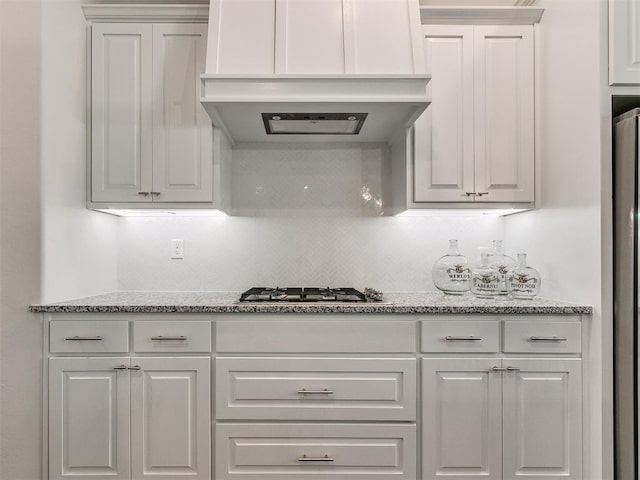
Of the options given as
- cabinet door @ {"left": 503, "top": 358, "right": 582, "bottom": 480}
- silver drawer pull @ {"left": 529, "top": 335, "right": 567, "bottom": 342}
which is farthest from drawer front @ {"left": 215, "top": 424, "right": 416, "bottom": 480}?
silver drawer pull @ {"left": 529, "top": 335, "right": 567, "bottom": 342}

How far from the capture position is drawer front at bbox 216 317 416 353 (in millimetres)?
1893

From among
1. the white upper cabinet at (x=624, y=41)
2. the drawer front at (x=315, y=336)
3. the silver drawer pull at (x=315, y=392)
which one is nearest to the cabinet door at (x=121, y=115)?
the drawer front at (x=315, y=336)

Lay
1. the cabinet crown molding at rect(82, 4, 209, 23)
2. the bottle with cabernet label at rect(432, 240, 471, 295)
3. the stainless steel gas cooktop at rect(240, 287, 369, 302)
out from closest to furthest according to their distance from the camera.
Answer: the stainless steel gas cooktop at rect(240, 287, 369, 302), the cabinet crown molding at rect(82, 4, 209, 23), the bottle with cabernet label at rect(432, 240, 471, 295)

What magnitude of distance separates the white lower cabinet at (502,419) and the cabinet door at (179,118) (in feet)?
4.79

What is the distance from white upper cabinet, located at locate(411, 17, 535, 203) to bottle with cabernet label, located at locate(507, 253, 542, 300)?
0.36 m

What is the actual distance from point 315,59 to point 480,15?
0.94m

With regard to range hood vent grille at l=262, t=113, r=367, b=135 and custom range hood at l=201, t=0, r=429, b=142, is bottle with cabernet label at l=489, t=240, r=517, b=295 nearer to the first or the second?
custom range hood at l=201, t=0, r=429, b=142

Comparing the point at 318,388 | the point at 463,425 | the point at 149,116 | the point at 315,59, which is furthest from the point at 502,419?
the point at 149,116

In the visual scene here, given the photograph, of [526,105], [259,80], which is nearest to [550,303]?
[526,105]

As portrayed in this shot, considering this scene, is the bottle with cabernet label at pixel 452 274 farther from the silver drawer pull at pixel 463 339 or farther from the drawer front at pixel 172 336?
the drawer front at pixel 172 336

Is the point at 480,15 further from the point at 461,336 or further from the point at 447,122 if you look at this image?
the point at 461,336

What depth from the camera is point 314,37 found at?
6.35 ft

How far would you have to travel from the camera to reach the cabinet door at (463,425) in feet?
6.12

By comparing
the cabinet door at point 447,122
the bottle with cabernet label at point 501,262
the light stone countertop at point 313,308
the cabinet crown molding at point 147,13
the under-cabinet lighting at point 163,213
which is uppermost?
the cabinet crown molding at point 147,13
